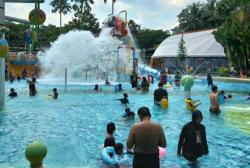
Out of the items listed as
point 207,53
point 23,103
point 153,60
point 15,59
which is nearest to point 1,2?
point 23,103

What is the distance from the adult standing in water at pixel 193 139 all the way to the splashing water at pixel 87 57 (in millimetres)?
30344

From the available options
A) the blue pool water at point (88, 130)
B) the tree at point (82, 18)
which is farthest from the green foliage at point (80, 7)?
the blue pool water at point (88, 130)

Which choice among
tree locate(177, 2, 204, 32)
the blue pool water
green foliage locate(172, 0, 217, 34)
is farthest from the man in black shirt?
tree locate(177, 2, 204, 32)

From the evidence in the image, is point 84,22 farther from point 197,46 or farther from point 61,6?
point 197,46

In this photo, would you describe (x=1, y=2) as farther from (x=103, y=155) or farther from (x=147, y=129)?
(x=147, y=129)

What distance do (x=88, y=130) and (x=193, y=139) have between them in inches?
237

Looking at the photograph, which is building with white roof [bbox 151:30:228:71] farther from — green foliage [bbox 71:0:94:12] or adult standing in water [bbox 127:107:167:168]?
adult standing in water [bbox 127:107:167:168]

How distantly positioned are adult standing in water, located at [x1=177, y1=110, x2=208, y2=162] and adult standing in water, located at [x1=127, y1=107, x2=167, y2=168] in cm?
210

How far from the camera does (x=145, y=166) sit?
627 cm

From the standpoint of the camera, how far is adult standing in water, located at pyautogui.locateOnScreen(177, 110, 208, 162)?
27.1 ft

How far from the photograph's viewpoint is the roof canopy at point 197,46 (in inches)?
2430

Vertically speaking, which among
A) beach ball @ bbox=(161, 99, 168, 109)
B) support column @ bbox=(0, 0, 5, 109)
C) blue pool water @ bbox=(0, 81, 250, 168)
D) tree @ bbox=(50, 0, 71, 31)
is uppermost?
tree @ bbox=(50, 0, 71, 31)

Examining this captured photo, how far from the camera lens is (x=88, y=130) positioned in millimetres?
13828

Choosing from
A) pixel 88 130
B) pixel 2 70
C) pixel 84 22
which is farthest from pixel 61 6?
pixel 88 130
